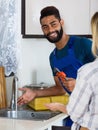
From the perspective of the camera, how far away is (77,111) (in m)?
1.46

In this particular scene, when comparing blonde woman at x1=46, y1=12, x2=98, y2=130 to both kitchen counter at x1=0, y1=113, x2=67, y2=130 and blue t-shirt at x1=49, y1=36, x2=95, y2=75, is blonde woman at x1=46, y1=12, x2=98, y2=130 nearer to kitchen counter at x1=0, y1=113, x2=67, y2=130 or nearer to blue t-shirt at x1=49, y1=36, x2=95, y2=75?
kitchen counter at x1=0, y1=113, x2=67, y2=130

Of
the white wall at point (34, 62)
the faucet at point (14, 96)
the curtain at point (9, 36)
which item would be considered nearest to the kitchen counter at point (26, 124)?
the faucet at point (14, 96)

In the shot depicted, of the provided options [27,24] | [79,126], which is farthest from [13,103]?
[79,126]

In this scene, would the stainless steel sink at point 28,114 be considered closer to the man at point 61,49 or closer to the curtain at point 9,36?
the man at point 61,49

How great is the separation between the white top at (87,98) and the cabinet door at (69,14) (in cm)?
142

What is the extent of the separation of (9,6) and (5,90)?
633 mm

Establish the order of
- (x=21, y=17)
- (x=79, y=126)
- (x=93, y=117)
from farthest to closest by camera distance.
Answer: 1. (x=21, y=17)
2. (x=79, y=126)
3. (x=93, y=117)

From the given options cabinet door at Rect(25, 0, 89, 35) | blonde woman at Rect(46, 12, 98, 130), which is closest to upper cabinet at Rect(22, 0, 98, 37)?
cabinet door at Rect(25, 0, 89, 35)

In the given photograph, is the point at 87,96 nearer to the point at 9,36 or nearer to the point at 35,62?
the point at 9,36

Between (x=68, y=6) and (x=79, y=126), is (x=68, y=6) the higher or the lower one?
the higher one

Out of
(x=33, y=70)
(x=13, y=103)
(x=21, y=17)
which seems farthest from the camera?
(x=33, y=70)

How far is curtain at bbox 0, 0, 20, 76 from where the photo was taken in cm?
250

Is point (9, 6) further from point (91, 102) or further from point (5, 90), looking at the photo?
point (91, 102)

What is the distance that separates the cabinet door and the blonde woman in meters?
1.36
